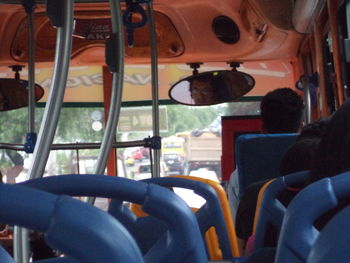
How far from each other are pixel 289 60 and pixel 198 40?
79 cm

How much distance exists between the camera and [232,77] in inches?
214

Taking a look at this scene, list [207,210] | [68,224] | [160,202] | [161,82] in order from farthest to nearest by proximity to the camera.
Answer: [161,82] < [207,210] < [160,202] < [68,224]

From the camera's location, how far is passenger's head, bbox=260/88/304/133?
11.6 ft

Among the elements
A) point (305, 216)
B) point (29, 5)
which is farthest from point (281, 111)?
point (305, 216)

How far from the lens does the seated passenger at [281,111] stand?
355cm

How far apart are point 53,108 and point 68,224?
166cm

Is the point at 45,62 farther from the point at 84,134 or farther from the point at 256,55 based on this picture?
the point at 256,55

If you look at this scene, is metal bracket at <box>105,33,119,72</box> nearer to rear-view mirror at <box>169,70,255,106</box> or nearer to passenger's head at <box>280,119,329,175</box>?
passenger's head at <box>280,119,329,175</box>

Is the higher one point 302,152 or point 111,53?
point 111,53

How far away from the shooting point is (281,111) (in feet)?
11.7

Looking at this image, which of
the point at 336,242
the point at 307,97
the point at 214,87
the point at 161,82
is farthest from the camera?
the point at 161,82

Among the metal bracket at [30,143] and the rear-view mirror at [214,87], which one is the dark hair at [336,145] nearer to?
the metal bracket at [30,143]

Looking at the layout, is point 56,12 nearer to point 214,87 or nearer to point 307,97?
point 307,97

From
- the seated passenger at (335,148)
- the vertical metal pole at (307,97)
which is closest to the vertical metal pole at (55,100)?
the seated passenger at (335,148)
